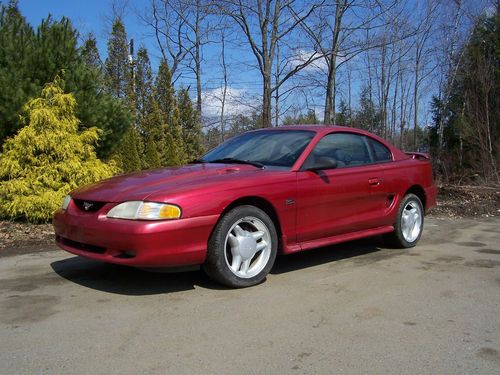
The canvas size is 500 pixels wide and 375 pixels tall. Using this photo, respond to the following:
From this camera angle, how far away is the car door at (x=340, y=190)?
496cm

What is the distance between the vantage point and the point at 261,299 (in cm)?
423

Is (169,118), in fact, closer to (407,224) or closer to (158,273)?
(407,224)

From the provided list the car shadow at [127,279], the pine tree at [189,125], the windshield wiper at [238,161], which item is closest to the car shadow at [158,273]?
the car shadow at [127,279]

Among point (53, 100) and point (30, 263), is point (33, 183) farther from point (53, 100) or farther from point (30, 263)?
point (30, 263)

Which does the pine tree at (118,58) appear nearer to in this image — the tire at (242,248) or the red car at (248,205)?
the red car at (248,205)

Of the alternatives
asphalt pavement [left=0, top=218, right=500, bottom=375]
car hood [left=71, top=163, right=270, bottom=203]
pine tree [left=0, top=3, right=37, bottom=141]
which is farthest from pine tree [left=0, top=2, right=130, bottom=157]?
car hood [left=71, top=163, right=270, bottom=203]

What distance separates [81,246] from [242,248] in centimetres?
139

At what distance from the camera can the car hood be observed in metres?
4.18

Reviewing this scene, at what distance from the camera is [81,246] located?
4430 millimetres

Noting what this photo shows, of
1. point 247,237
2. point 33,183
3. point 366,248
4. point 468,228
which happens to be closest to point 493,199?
point 468,228

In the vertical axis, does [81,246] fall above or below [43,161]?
below

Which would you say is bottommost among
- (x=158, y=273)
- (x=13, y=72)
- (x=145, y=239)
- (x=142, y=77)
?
(x=158, y=273)

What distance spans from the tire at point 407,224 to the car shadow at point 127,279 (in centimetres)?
255

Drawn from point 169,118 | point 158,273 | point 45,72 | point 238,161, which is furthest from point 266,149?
point 169,118
